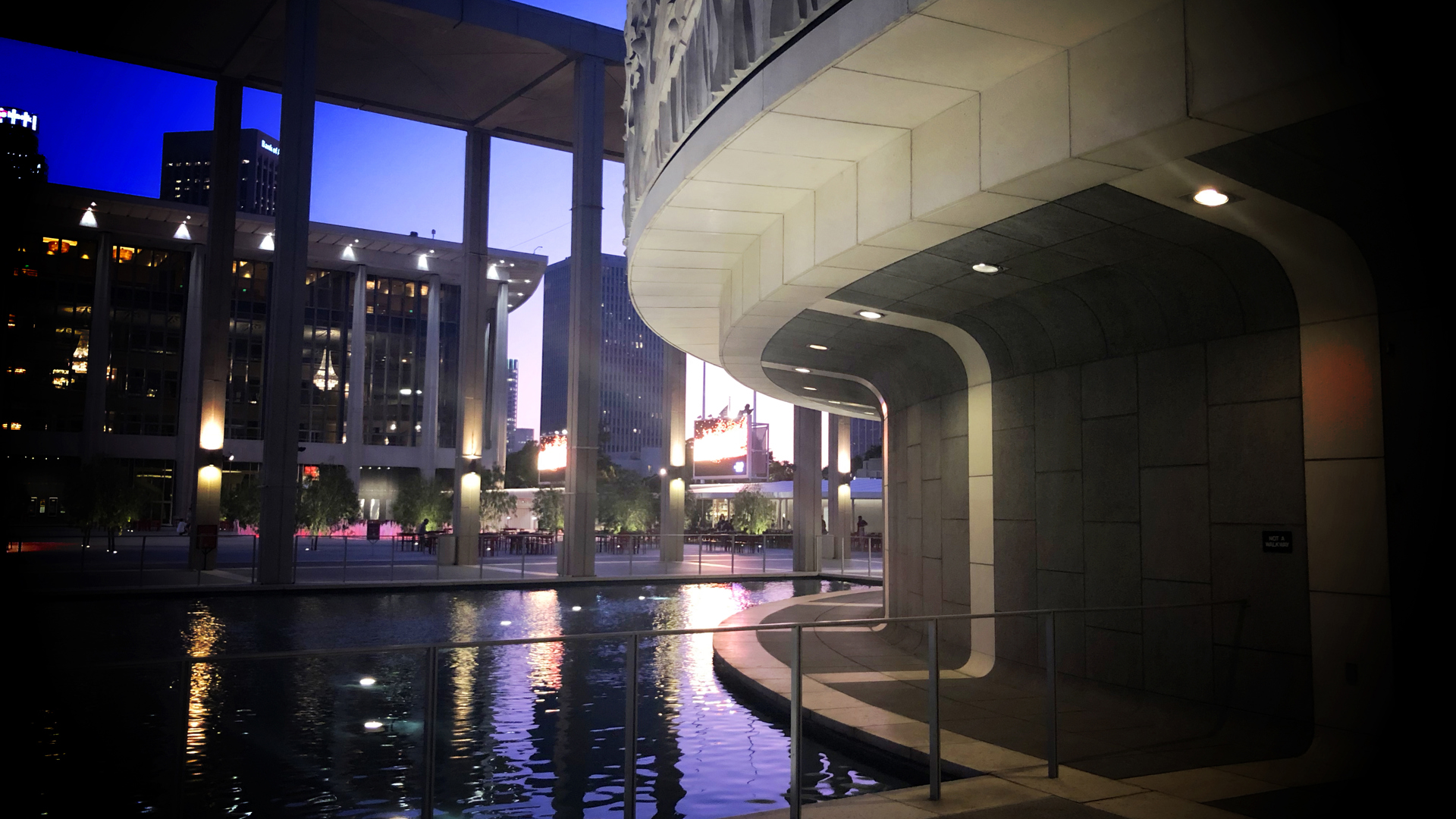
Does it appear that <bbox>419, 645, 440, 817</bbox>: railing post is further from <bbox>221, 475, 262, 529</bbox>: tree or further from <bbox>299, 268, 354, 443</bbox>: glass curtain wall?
<bbox>299, 268, 354, 443</bbox>: glass curtain wall

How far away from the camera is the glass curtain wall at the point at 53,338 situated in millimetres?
66250

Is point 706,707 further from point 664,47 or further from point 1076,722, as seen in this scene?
point 664,47

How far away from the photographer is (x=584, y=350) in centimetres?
3331

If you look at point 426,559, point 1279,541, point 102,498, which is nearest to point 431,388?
point 102,498

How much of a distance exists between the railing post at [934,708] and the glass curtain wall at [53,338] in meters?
Answer: 73.8

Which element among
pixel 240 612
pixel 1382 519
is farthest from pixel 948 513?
pixel 240 612

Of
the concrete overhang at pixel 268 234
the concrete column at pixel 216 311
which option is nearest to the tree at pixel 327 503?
the concrete overhang at pixel 268 234

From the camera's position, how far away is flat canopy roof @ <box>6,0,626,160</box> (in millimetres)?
33156

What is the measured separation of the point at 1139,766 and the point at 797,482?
30.4 metres

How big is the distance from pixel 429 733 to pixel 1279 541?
7629 millimetres

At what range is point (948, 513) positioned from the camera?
49.0ft

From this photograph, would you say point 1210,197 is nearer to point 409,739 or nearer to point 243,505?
point 409,739

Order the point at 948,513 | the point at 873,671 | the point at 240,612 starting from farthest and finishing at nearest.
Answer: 1. the point at 240,612
2. the point at 948,513
3. the point at 873,671

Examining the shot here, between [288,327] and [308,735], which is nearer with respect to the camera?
[308,735]
